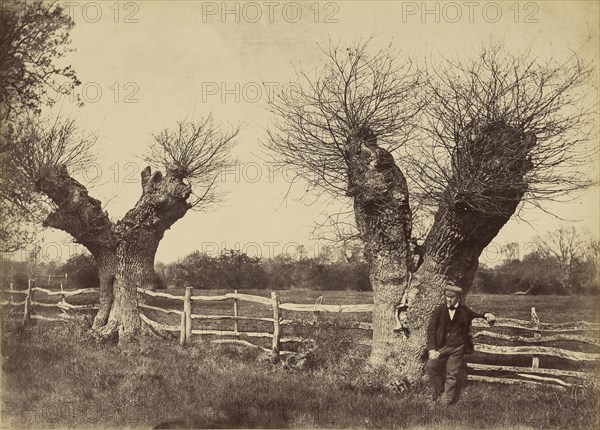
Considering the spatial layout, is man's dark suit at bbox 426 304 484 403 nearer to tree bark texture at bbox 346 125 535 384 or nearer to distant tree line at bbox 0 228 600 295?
tree bark texture at bbox 346 125 535 384

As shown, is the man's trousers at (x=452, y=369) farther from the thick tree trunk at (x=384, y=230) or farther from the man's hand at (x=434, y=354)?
the thick tree trunk at (x=384, y=230)

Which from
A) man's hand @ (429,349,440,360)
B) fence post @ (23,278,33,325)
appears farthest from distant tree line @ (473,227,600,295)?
fence post @ (23,278,33,325)

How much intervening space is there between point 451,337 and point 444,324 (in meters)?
0.19

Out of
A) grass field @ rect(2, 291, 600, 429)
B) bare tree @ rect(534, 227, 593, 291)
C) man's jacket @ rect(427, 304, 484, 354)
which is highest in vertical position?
bare tree @ rect(534, 227, 593, 291)

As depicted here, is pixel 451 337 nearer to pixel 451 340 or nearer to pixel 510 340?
pixel 451 340

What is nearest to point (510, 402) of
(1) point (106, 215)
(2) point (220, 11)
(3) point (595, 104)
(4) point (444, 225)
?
(4) point (444, 225)

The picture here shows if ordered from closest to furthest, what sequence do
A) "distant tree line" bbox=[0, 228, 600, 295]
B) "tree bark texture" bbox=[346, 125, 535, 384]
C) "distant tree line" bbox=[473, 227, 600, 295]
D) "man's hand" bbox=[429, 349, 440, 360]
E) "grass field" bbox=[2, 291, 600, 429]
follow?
"grass field" bbox=[2, 291, 600, 429] → "man's hand" bbox=[429, 349, 440, 360] → "tree bark texture" bbox=[346, 125, 535, 384] → "distant tree line" bbox=[0, 228, 600, 295] → "distant tree line" bbox=[473, 227, 600, 295]

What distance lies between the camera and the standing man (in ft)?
24.7

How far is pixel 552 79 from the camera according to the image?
7.50m

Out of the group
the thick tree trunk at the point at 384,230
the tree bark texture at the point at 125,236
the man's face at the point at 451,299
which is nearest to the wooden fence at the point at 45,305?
the tree bark texture at the point at 125,236

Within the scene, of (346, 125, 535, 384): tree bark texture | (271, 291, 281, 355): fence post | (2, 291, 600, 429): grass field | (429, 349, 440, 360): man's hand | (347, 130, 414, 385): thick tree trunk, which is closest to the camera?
(2, 291, 600, 429): grass field

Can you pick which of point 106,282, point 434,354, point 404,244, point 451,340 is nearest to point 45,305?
point 106,282

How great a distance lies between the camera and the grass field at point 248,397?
7.26m

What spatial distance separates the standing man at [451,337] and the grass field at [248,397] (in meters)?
0.34
